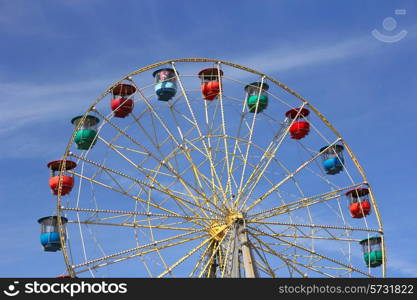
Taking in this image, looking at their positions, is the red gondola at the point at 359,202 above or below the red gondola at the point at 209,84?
below

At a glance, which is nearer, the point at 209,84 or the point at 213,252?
the point at 213,252

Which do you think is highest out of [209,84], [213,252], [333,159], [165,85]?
[209,84]

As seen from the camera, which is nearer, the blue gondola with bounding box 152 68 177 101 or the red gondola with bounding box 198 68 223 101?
the blue gondola with bounding box 152 68 177 101

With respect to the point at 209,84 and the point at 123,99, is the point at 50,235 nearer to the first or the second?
the point at 123,99

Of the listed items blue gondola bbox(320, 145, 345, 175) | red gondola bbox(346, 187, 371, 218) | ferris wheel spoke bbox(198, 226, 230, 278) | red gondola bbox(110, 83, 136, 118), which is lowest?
ferris wheel spoke bbox(198, 226, 230, 278)

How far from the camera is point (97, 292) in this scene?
17.3m

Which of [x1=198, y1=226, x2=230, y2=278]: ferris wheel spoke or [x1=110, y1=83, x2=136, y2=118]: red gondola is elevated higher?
[x1=110, y1=83, x2=136, y2=118]: red gondola

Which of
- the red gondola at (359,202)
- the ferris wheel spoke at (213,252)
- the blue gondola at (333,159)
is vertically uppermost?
the blue gondola at (333,159)

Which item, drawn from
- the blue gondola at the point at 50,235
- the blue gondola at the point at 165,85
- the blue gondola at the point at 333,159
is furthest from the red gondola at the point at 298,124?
the blue gondola at the point at 50,235

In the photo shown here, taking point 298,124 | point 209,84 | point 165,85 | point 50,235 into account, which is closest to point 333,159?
point 298,124

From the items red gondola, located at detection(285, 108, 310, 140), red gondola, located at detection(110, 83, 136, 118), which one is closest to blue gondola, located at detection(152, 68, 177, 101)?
red gondola, located at detection(110, 83, 136, 118)

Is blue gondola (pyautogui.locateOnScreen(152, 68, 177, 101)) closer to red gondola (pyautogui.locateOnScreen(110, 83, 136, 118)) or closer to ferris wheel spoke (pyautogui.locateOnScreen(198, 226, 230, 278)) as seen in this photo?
red gondola (pyautogui.locateOnScreen(110, 83, 136, 118))

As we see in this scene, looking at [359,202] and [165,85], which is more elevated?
[165,85]

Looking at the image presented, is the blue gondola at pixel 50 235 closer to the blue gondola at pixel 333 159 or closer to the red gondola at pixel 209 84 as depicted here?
the red gondola at pixel 209 84
